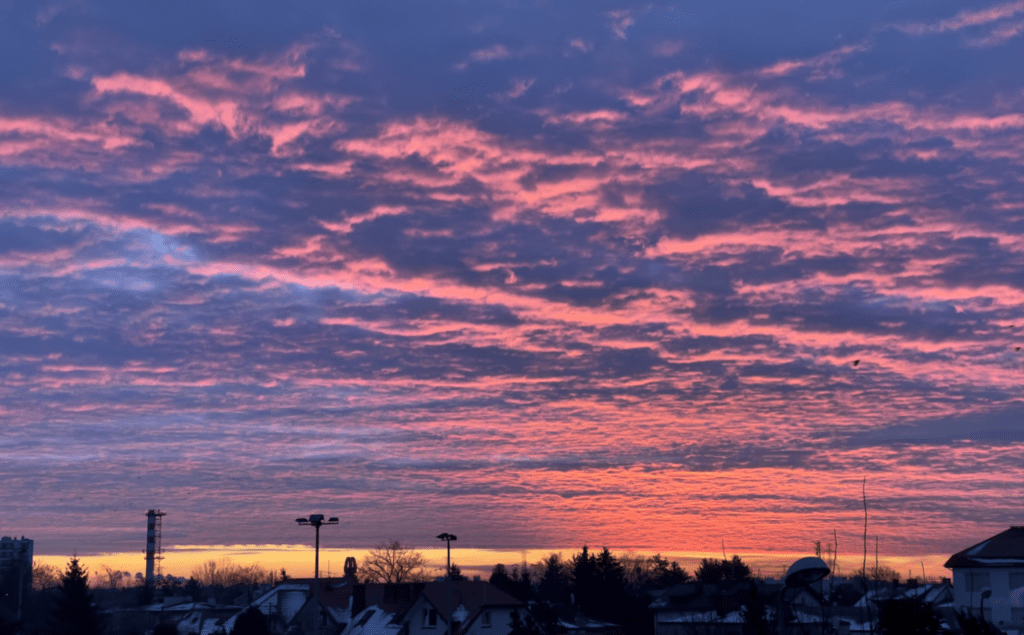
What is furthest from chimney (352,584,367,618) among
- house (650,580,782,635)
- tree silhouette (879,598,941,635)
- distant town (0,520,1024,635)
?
tree silhouette (879,598,941,635)

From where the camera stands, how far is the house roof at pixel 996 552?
7906 centimetres

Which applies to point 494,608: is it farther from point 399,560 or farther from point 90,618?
point 399,560

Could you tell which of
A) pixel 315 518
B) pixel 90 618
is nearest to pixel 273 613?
pixel 90 618

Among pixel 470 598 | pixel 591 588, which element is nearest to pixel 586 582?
pixel 591 588

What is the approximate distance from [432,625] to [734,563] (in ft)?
298

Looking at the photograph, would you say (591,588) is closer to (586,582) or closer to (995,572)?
(586,582)

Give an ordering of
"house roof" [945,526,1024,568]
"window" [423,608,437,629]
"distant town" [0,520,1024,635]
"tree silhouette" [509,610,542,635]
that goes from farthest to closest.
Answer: "window" [423,608,437,629] < "tree silhouette" [509,610,542,635] < "house roof" [945,526,1024,568] < "distant town" [0,520,1024,635]

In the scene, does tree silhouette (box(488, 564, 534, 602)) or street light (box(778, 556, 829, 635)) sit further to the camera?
tree silhouette (box(488, 564, 534, 602))

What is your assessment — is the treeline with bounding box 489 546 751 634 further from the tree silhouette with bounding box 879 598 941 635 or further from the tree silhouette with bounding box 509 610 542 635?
the tree silhouette with bounding box 879 598 941 635

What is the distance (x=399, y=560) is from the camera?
566ft

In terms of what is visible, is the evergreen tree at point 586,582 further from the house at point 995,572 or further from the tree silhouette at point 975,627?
the tree silhouette at point 975,627

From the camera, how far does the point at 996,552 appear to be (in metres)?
80.5

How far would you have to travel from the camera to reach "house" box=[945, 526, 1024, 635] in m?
76.3

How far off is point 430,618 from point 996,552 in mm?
45373
